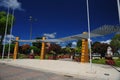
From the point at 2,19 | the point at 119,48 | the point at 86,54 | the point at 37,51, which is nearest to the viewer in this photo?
the point at 86,54

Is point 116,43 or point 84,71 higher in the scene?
point 116,43

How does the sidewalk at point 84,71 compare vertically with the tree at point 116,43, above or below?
below

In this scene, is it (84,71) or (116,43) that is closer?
(84,71)

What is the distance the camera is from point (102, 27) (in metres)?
16.8

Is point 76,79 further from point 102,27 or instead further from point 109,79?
point 102,27

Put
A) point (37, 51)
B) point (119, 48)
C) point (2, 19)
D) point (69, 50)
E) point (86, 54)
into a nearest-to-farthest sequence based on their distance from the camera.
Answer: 1. point (86, 54)
2. point (2, 19)
3. point (37, 51)
4. point (119, 48)
5. point (69, 50)

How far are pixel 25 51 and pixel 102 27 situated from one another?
34.8 metres

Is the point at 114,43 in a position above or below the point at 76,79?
above

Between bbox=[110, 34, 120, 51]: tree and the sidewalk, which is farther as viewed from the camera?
bbox=[110, 34, 120, 51]: tree

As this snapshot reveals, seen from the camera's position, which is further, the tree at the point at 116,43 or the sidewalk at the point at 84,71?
the tree at the point at 116,43

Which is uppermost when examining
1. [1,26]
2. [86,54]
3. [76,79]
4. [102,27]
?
[1,26]

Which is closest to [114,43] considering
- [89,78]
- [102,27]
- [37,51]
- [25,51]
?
[37,51]

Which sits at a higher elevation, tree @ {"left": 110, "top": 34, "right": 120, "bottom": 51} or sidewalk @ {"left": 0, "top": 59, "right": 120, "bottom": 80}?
tree @ {"left": 110, "top": 34, "right": 120, "bottom": 51}

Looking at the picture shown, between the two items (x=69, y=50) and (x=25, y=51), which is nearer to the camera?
(x=25, y=51)
